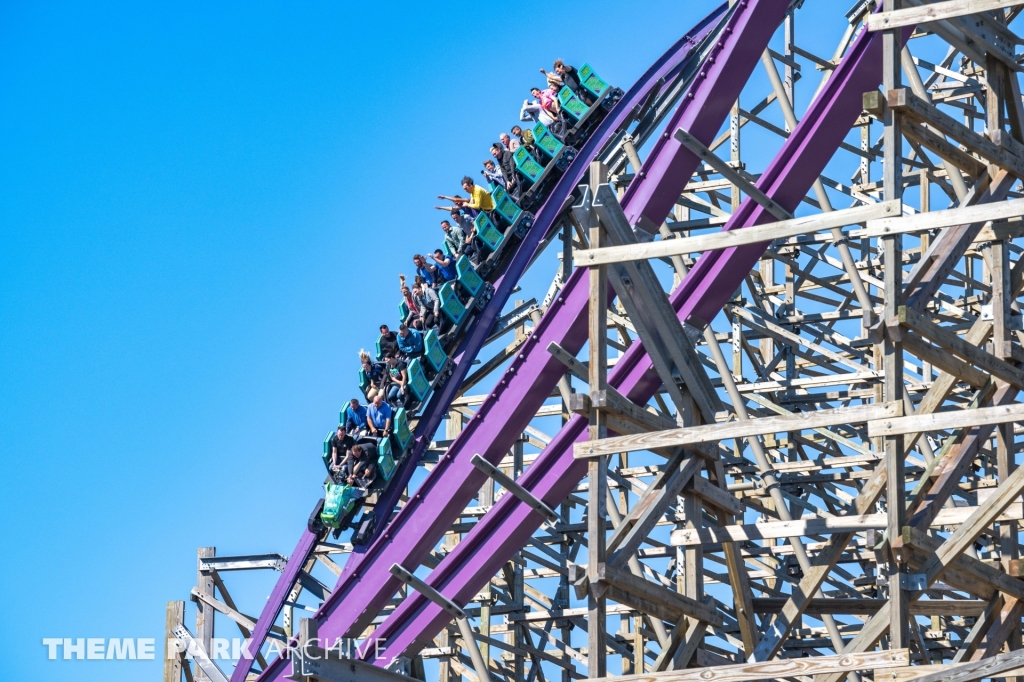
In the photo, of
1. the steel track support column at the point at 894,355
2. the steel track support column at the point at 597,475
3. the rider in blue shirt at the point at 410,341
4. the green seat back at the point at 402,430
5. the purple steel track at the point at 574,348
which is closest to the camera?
the steel track support column at the point at 894,355

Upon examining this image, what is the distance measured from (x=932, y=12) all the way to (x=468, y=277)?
8096 millimetres

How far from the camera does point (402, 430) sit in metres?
18.6

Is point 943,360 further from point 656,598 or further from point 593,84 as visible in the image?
point 593,84

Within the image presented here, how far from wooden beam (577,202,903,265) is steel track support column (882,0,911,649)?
235mm

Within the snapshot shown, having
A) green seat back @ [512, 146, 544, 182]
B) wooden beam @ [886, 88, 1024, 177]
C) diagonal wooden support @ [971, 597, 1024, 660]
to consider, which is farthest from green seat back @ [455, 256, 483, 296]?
diagonal wooden support @ [971, 597, 1024, 660]

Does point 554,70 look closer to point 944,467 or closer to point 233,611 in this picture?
point 233,611

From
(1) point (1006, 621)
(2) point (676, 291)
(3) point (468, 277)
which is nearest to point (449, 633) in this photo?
(3) point (468, 277)

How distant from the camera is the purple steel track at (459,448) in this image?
16094 millimetres

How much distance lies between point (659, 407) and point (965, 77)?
3.96 metres

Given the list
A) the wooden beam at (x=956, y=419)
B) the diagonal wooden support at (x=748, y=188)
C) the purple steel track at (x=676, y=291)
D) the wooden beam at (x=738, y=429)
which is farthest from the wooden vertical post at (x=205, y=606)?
the wooden beam at (x=956, y=419)

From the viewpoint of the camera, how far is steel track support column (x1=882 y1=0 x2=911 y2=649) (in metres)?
11.2

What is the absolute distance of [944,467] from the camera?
1221cm

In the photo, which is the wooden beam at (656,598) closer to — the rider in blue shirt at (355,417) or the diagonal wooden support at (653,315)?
the diagonal wooden support at (653,315)

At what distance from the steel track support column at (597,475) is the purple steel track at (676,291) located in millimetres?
1696
